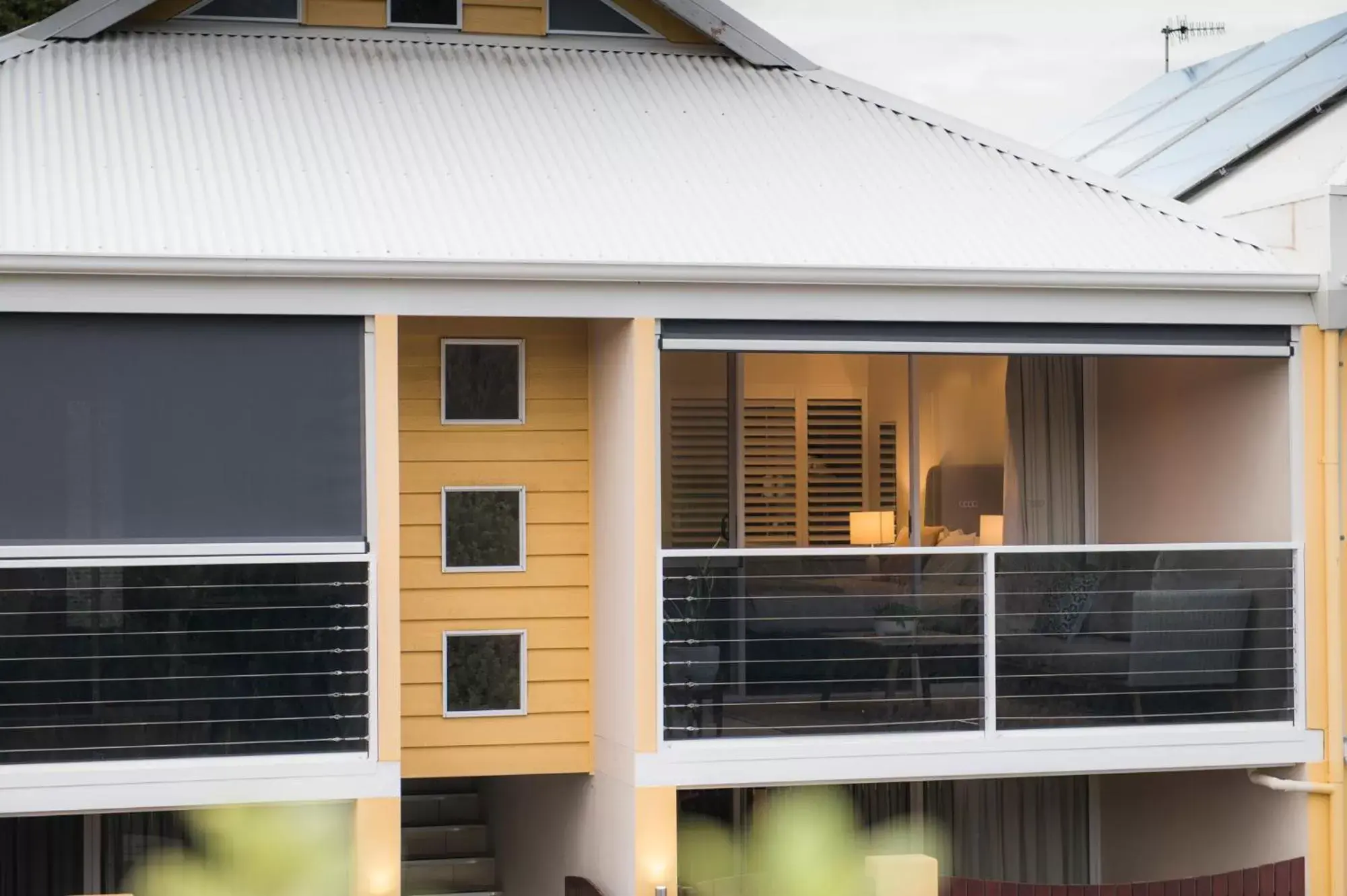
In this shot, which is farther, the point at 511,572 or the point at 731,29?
the point at 731,29

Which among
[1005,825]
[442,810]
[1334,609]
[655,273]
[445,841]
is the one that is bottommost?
[445,841]

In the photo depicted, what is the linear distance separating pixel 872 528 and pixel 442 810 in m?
4.14

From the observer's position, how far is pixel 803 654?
938 cm

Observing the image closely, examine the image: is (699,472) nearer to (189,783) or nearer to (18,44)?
(189,783)

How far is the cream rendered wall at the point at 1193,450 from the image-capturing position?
10148 mm

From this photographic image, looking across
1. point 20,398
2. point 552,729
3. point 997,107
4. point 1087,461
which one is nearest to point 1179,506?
point 1087,461

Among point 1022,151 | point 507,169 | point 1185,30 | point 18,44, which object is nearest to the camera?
point 507,169

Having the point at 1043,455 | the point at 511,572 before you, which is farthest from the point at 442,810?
the point at 1043,455

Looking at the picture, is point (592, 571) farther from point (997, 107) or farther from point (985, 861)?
point (997, 107)

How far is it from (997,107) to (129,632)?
2145 centimetres

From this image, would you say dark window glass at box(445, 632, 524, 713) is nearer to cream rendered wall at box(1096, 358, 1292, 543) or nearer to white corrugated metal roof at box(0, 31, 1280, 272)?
white corrugated metal roof at box(0, 31, 1280, 272)

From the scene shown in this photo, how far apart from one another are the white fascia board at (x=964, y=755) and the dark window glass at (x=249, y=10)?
232 inches

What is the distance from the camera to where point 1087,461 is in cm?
1214

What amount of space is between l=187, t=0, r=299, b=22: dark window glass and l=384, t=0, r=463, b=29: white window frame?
2.01 feet
